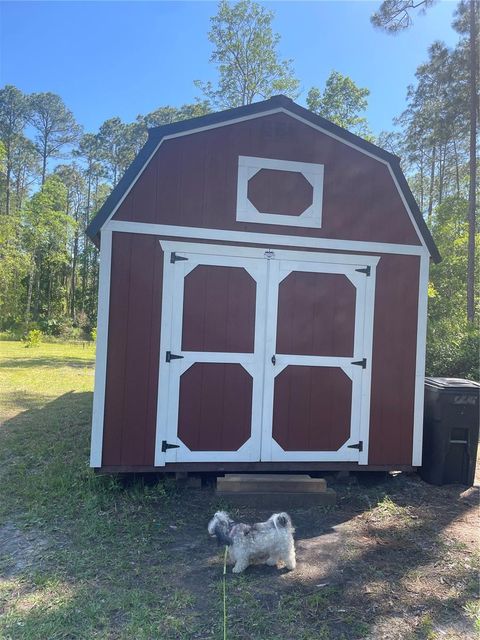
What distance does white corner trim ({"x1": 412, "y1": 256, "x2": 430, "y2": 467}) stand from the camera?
4.91 m

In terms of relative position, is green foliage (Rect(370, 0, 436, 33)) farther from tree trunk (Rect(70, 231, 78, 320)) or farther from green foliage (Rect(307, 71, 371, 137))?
tree trunk (Rect(70, 231, 78, 320))

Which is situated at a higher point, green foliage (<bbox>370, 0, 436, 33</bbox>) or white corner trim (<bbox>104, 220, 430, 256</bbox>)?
green foliage (<bbox>370, 0, 436, 33</bbox>)

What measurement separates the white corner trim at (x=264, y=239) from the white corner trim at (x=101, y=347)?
0.69ft

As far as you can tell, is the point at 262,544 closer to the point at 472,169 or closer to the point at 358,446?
the point at 358,446

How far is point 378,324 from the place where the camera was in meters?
4.84

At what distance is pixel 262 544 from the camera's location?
3.14 m

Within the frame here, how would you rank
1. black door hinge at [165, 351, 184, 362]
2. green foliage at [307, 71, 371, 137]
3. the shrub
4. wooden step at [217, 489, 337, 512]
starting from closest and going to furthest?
wooden step at [217, 489, 337, 512], black door hinge at [165, 351, 184, 362], the shrub, green foliage at [307, 71, 371, 137]

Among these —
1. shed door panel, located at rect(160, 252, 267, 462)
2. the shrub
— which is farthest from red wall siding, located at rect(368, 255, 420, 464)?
the shrub

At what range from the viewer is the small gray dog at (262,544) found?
314 cm

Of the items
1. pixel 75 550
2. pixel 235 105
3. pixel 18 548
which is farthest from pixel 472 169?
pixel 18 548

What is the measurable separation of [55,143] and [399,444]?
1427 inches

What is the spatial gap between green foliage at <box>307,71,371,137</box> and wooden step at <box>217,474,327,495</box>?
1758cm

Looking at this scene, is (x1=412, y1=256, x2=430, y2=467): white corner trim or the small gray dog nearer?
the small gray dog

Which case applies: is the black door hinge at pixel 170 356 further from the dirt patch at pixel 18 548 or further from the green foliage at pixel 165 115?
the green foliage at pixel 165 115
